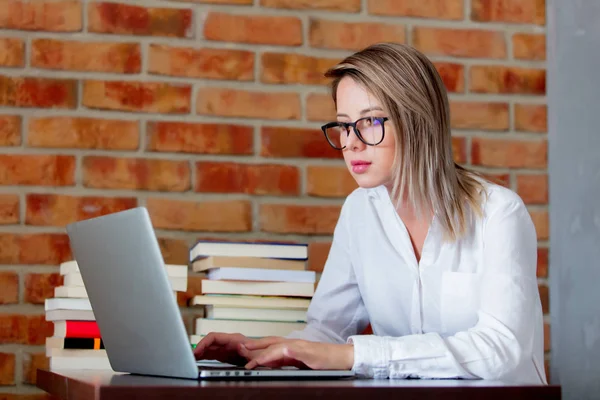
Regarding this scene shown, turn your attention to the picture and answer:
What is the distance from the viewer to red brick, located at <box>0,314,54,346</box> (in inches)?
85.7

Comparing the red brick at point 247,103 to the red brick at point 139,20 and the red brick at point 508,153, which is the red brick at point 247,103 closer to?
the red brick at point 139,20

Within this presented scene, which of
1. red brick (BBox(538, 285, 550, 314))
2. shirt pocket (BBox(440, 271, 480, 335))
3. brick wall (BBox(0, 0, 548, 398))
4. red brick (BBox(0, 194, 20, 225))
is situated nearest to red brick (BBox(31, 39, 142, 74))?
brick wall (BBox(0, 0, 548, 398))

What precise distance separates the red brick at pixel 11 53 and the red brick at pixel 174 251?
569mm

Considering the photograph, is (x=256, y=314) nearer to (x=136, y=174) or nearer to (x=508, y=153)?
(x=136, y=174)

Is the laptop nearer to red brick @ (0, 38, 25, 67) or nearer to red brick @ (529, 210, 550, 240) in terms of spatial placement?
red brick @ (0, 38, 25, 67)

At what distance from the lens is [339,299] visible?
202cm

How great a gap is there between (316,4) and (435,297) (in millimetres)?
919

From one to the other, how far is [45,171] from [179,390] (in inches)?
51.1

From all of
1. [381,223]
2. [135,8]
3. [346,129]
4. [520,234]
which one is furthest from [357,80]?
[135,8]

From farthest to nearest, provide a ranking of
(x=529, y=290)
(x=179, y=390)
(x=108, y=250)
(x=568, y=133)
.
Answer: (x=568, y=133)
(x=529, y=290)
(x=108, y=250)
(x=179, y=390)

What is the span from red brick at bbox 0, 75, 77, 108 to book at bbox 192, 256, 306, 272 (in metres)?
0.57

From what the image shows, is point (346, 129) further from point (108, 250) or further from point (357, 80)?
point (108, 250)

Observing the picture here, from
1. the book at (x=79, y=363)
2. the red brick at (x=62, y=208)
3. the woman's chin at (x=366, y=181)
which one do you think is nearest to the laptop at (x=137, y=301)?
the book at (x=79, y=363)

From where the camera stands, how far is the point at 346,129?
1.82 metres
